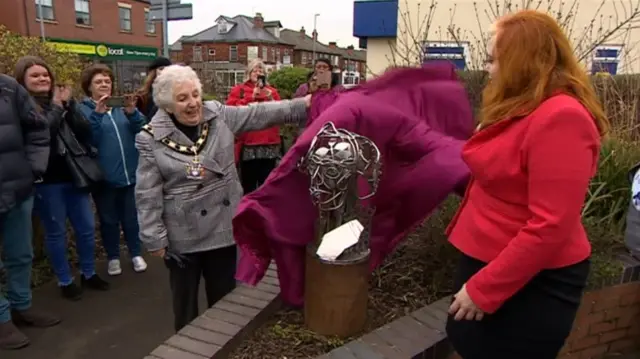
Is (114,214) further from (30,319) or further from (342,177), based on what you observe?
(342,177)

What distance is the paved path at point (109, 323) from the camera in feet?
11.5

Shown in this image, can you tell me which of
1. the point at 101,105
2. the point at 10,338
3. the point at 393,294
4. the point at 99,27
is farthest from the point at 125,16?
the point at 393,294

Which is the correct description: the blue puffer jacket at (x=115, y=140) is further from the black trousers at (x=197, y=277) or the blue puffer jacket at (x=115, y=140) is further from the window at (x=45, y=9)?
the window at (x=45, y=9)

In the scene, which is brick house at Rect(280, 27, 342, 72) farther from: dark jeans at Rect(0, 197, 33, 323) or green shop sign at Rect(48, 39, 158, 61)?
dark jeans at Rect(0, 197, 33, 323)

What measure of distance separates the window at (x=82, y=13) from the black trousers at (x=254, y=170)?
32.8 meters

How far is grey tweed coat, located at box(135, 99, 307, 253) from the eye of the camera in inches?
106

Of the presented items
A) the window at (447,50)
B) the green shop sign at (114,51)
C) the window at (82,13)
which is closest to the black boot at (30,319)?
the window at (447,50)

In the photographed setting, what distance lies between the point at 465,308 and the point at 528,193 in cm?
41

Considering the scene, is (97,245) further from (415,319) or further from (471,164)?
(471,164)

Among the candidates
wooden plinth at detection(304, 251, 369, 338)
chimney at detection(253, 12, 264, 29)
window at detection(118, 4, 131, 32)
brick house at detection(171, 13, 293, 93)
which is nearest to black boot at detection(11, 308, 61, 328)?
wooden plinth at detection(304, 251, 369, 338)

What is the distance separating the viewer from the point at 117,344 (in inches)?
141

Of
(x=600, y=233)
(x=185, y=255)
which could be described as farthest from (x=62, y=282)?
(x=600, y=233)

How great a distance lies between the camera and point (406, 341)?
7.96ft

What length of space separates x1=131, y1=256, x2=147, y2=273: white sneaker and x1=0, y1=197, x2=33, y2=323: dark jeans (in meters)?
1.08
